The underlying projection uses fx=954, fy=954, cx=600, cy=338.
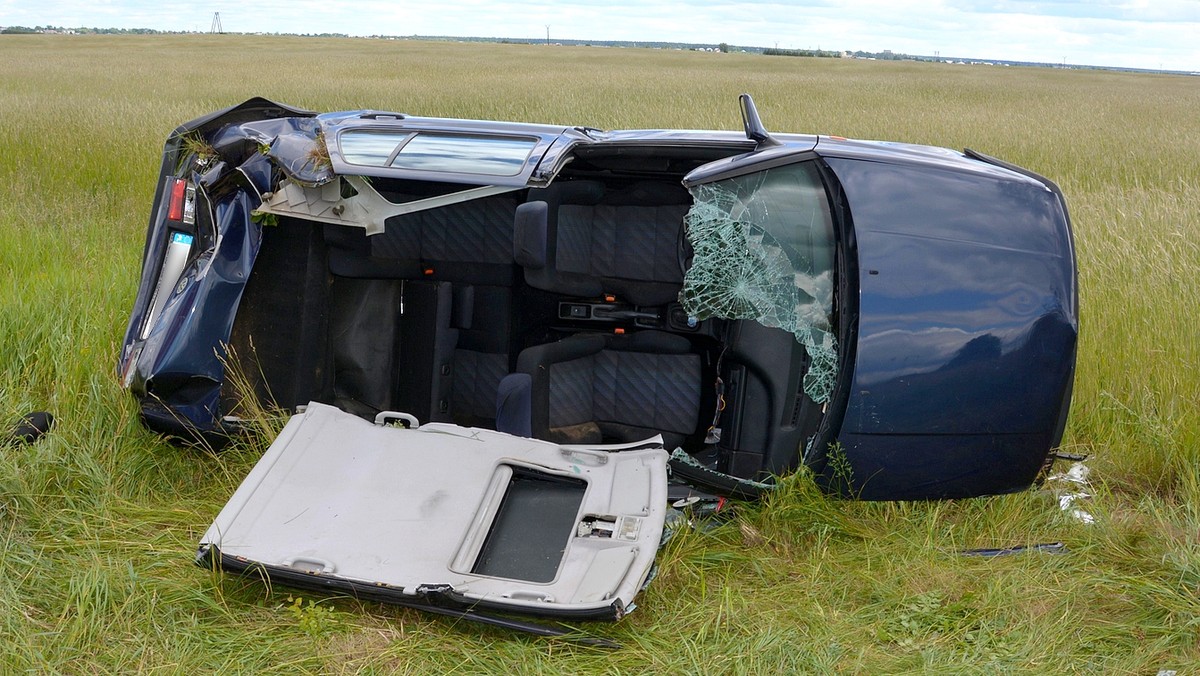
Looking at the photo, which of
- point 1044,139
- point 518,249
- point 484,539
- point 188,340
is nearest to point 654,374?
point 518,249

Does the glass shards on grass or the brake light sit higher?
the brake light

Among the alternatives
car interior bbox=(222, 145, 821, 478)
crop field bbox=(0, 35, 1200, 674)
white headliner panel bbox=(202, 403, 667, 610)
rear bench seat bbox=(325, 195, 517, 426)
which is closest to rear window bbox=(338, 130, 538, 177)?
car interior bbox=(222, 145, 821, 478)

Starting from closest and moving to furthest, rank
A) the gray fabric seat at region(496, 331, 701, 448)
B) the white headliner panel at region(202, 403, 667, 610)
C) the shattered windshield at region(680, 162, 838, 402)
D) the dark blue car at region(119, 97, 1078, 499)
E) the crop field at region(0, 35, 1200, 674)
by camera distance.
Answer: the crop field at region(0, 35, 1200, 674), the white headliner panel at region(202, 403, 667, 610), the dark blue car at region(119, 97, 1078, 499), the shattered windshield at region(680, 162, 838, 402), the gray fabric seat at region(496, 331, 701, 448)

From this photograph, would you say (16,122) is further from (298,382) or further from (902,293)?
(902,293)

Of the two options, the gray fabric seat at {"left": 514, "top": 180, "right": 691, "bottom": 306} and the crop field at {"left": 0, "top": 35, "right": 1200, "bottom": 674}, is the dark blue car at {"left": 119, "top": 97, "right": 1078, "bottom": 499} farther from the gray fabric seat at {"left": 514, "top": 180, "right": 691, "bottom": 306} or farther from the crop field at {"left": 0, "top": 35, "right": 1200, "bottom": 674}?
the crop field at {"left": 0, "top": 35, "right": 1200, "bottom": 674}

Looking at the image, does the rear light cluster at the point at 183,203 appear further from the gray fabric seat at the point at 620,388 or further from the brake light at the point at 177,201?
the gray fabric seat at the point at 620,388

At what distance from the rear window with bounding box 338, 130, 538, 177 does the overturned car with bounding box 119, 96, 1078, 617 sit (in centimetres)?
1

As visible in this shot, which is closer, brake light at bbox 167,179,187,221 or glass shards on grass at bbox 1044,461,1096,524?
glass shards on grass at bbox 1044,461,1096,524

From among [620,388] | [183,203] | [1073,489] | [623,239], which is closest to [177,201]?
[183,203]

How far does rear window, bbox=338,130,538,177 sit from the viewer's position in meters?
3.42

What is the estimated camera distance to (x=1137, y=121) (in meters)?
15.7

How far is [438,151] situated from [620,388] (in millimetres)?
1264

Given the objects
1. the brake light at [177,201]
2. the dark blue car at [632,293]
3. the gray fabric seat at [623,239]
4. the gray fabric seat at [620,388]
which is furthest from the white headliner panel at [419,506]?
the brake light at [177,201]

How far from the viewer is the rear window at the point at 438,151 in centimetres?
342
